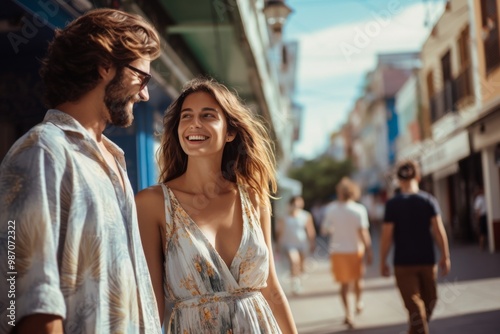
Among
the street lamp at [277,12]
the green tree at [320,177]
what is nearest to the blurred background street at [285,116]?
the street lamp at [277,12]

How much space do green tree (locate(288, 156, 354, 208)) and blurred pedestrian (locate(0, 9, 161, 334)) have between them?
65.5m

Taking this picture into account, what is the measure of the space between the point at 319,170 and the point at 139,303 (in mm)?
67061

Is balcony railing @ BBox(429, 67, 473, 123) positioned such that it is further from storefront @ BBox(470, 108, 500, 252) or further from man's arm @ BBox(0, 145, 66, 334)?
man's arm @ BBox(0, 145, 66, 334)

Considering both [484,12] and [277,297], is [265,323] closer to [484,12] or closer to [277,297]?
[277,297]

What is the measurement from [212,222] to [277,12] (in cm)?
837

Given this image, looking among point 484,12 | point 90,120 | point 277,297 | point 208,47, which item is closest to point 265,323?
point 277,297

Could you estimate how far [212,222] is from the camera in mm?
3277

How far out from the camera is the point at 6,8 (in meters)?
4.53

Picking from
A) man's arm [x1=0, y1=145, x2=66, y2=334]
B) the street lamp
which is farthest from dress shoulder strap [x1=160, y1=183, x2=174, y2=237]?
the street lamp

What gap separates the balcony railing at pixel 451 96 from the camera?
2389cm

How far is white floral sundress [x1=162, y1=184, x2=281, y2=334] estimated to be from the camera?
3.08 metres

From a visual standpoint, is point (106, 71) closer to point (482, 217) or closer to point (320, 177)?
point (482, 217)

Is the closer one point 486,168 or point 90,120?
point 90,120

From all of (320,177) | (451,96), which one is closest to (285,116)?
(451,96)
